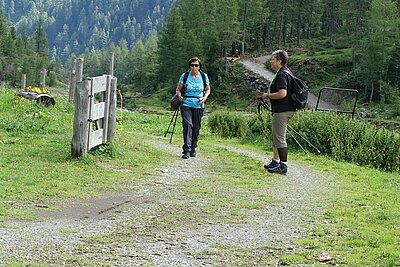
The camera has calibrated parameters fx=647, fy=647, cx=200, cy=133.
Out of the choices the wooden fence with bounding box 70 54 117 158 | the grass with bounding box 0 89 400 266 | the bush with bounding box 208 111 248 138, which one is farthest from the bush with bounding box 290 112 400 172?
the wooden fence with bounding box 70 54 117 158

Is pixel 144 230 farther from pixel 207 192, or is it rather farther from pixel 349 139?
pixel 349 139

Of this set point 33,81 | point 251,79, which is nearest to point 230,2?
point 251,79

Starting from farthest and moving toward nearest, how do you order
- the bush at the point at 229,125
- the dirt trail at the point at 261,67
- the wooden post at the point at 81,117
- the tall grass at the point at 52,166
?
1. the dirt trail at the point at 261,67
2. the bush at the point at 229,125
3. the wooden post at the point at 81,117
4. the tall grass at the point at 52,166

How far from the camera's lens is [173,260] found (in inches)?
234

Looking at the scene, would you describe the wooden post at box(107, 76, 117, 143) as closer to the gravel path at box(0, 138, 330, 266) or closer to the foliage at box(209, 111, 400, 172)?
the gravel path at box(0, 138, 330, 266)

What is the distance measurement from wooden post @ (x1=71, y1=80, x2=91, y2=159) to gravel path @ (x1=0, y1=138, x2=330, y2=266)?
2.00m

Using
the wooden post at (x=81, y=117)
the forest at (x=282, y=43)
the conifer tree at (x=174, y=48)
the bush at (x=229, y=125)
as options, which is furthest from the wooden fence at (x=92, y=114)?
the conifer tree at (x=174, y=48)

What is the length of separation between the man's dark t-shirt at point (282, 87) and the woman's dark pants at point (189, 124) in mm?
2447

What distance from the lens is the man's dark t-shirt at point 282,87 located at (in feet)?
37.7

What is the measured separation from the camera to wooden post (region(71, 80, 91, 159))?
443 inches

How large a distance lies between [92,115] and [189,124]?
262 cm

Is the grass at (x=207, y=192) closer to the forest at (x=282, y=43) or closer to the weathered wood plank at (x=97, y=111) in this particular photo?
the weathered wood plank at (x=97, y=111)

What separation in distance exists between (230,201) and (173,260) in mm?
3119

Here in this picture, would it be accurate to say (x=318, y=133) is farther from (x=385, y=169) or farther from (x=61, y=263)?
(x=61, y=263)
